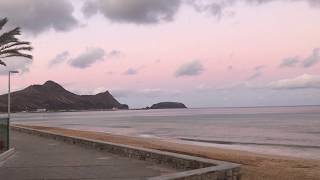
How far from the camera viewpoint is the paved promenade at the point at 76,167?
13.2 m

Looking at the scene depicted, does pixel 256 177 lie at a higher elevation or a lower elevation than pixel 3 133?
lower

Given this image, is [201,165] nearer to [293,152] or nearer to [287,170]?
[287,170]

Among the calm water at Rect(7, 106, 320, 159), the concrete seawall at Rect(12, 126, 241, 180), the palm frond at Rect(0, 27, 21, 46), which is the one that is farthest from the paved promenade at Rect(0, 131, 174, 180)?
the calm water at Rect(7, 106, 320, 159)

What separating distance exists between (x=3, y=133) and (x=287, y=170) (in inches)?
419

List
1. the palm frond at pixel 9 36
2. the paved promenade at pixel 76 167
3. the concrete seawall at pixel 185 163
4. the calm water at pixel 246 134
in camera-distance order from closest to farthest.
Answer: the concrete seawall at pixel 185 163, the paved promenade at pixel 76 167, the palm frond at pixel 9 36, the calm water at pixel 246 134

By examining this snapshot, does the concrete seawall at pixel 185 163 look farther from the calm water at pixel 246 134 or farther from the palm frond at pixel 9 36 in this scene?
the calm water at pixel 246 134

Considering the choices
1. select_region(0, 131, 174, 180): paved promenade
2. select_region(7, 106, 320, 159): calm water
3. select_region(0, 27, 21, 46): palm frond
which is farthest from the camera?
select_region(7, 106, 320, 159): calm water

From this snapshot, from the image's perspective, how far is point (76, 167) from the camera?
15.1 meters

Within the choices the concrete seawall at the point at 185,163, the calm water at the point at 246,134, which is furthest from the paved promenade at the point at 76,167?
the calm water at the point at 246,134

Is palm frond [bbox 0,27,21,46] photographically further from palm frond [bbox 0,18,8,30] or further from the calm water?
the calm water

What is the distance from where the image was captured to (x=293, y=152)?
32750 millimetres

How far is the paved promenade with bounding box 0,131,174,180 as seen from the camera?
13.2m

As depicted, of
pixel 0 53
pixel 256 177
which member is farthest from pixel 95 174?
pixel 0 53

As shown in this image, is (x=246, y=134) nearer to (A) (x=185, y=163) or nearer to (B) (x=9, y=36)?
(B) (x=9, y=36)
